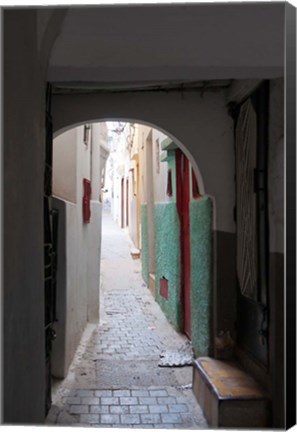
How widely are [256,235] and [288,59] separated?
70.0 inches

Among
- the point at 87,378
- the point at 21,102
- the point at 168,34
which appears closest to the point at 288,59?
the point at 168,34

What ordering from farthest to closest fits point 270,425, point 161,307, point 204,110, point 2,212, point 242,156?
point 161,307 < point 204,110 < point 242,156 < point 270,425 < point 2,212

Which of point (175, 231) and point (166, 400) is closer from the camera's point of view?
point (166, 400)

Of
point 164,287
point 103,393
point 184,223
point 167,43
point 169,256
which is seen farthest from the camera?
point 164,287

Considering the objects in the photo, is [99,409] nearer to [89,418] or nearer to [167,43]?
[89,418]

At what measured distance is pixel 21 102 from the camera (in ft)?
6.70

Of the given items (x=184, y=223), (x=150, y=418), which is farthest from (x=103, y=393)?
(x=184, y=223)

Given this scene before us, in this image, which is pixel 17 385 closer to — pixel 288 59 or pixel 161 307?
pixel 288 59

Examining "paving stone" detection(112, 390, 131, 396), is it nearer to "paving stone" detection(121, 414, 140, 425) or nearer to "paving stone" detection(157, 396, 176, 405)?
"paving stone" detection(157, 396, 176, 405)

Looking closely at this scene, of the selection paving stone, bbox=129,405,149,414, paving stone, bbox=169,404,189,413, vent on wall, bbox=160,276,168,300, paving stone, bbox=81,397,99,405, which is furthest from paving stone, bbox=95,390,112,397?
vent on wall, bbox=160,276,168,300

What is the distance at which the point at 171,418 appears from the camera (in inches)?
151

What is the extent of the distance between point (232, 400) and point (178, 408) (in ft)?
2.56

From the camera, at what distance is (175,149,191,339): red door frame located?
20.0 feet

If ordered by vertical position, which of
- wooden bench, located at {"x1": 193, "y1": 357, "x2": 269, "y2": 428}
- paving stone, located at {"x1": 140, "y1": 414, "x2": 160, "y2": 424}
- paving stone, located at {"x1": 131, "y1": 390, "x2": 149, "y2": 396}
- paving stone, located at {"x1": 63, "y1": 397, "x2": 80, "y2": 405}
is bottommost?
paving stone, located at {"x1": 131, "y1": 390, "x2": 149, "y2": 396}
